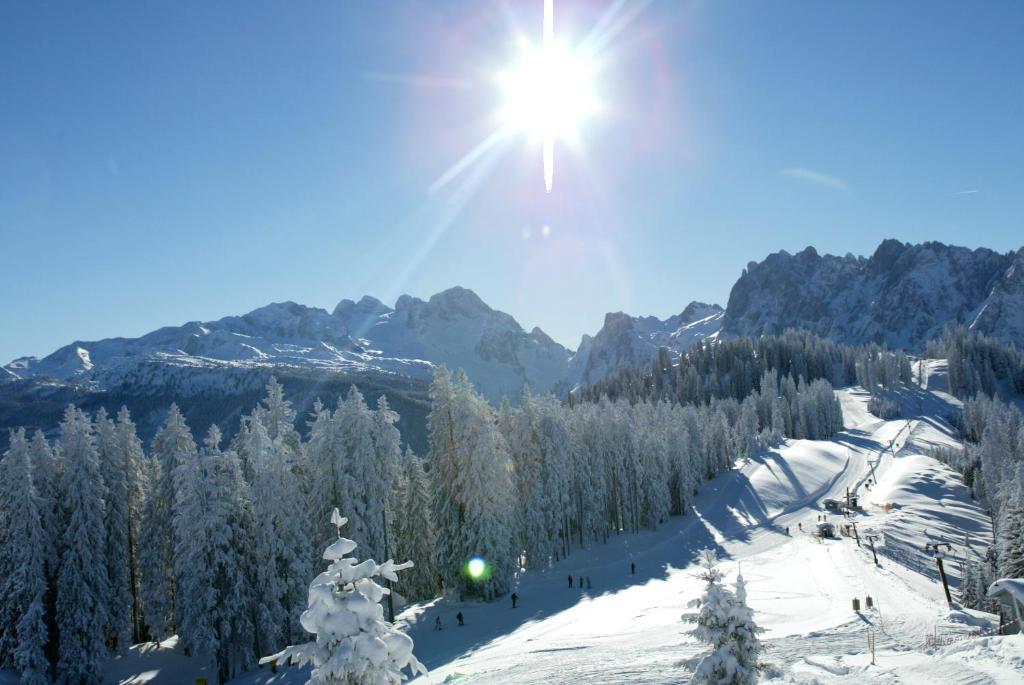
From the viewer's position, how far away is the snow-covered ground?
64.7ft

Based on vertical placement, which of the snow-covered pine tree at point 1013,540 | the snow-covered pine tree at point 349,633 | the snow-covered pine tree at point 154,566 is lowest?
the snow-covered pine tree at point 1013,540

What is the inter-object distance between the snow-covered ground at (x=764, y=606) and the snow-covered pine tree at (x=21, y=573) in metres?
5.72

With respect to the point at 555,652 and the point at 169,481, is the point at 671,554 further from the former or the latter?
the point at 169,481

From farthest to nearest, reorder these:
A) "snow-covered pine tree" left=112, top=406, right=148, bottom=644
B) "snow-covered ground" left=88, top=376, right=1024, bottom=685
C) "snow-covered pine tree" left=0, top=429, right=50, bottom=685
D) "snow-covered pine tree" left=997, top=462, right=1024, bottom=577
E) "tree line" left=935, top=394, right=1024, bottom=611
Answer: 1. "snow-covered pine tree" left=112, top=406, right=148, bottom=644
2. "tree line" left=935, top=394, right=1024, bottom=611
3. "snow-covered pine tree" left=997, top=462, right=1024, bottom=577
4. "snow-covered pine tree" left=0, top=429, right=50, bottom=685
5. "snow-covered ground" left=88, top=376, right=1024, bottom=685

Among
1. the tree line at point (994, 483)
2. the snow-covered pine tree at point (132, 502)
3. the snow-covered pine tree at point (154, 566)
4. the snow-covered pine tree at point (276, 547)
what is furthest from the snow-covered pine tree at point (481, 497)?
the tree line at point (994, 483)

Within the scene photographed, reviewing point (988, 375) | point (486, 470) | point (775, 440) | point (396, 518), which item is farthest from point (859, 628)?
point (988, 375)

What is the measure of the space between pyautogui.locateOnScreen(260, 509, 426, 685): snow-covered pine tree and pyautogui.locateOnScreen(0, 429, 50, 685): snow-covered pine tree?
3248cm

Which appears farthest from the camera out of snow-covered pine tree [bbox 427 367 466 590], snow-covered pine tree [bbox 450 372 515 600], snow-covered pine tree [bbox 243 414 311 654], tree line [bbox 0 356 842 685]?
snow-covered pine tree [bbox 427 367 466 590]

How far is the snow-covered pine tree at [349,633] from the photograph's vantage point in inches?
335

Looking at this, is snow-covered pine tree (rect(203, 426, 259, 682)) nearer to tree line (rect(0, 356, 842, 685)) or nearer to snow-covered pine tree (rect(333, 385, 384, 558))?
tree line (rect(0, 356, 842, 685))

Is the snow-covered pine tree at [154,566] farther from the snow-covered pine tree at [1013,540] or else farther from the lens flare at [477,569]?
the snow-covered pine tree at [1013,540]

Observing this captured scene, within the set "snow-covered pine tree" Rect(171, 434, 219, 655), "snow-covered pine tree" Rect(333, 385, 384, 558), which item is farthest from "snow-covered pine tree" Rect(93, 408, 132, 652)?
"snow-covered pine tree" Rect(333, 385, 384, 558)

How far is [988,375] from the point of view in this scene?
19062cm

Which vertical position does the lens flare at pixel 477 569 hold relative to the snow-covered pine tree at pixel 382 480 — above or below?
below
